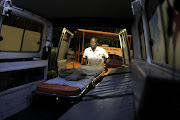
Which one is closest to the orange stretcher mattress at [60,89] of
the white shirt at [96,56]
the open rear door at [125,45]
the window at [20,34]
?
the window at [20,34]

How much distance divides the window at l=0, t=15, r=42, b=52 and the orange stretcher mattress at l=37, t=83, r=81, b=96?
4.11 ft

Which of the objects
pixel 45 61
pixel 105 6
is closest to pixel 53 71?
pixel 45 61

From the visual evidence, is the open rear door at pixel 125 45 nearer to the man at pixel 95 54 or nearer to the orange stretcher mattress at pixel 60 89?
the man at pixel 95 54

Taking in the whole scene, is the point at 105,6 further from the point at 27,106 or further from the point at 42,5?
the point at 27,106

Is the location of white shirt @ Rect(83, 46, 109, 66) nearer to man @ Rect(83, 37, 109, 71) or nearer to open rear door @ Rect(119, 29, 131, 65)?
man @ Rect(83, 37, 109, 71)

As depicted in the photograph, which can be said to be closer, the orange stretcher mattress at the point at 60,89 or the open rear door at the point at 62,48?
the orange stretcher mattress at the point at 60,89

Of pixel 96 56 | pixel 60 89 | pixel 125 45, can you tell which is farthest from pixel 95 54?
pixel 60 89

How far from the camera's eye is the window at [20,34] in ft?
8.17

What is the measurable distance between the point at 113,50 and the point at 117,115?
7.51 m

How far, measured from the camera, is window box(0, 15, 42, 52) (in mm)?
2490

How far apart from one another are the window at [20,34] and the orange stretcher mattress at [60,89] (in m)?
1.25

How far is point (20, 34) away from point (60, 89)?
185 cm

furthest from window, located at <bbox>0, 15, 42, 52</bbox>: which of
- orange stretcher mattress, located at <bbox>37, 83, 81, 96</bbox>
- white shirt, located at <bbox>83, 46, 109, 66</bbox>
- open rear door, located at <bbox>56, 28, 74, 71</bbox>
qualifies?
white shirt, located at <bbox>83, 46, 109, 66</bbox>

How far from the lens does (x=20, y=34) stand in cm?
290
